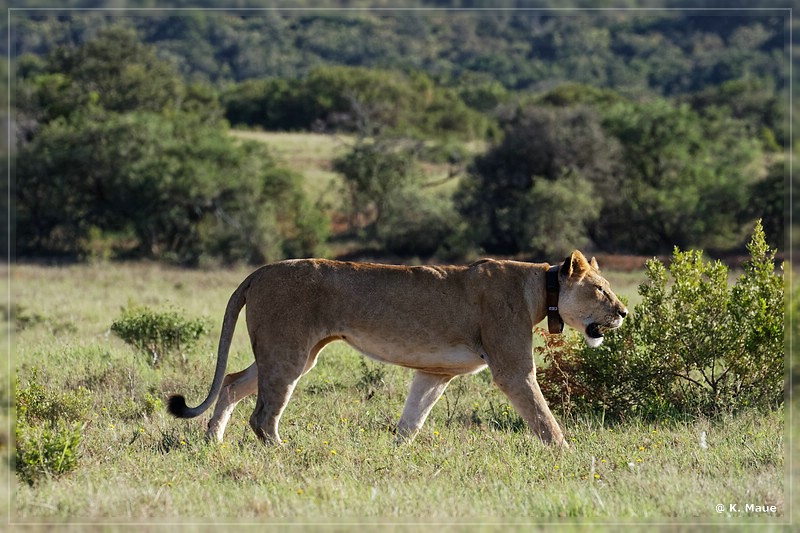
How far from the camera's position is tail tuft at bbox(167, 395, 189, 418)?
7.79 metres

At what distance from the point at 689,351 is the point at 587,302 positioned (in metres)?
1.91

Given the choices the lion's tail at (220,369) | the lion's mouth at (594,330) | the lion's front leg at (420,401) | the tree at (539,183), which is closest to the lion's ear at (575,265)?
the lion's mouth at (594,330)

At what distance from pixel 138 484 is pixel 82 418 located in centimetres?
232

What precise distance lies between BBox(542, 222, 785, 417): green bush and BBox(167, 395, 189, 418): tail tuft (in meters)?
3.45

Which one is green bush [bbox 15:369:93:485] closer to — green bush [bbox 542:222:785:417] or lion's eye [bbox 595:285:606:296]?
lion's eye [bbox 595:285:606:296]

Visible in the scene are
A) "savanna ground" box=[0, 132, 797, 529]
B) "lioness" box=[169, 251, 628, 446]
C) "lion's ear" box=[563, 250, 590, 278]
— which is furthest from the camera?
"lion's ear" box=[563, 250, 590, 278]

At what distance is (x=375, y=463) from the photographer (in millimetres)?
7578

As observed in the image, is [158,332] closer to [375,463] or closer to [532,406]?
[375,463]

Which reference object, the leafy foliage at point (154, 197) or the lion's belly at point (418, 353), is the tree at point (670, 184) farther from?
the lion's belly at point (418, 353)

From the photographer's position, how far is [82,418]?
29.7 feet

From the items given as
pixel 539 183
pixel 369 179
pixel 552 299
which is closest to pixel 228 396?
pixel 552 299

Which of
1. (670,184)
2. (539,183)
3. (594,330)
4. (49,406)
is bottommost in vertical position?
(49,406)

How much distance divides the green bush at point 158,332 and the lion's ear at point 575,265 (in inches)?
227

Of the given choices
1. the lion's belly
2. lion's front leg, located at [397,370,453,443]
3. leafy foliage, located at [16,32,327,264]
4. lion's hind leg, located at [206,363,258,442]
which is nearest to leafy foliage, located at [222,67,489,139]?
leafy foliage, located at [16,32,327,264]
